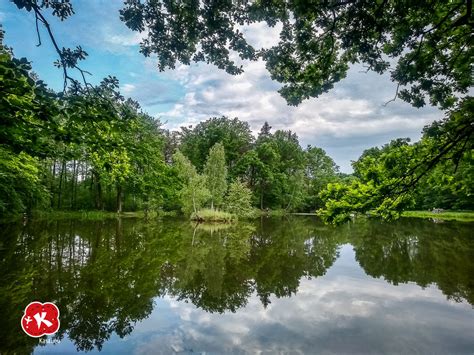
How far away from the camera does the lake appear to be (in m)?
5.77

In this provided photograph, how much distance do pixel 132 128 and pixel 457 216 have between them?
1874 inches

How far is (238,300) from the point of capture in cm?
812

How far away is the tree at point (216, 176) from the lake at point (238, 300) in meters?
24.6

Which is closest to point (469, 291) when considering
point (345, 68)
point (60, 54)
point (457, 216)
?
point (345, 68)

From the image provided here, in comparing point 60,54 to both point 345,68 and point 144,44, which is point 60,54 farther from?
point 345,68

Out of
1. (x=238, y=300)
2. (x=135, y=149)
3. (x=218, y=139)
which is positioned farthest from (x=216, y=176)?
(x=135, y=149)

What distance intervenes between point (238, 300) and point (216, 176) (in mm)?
32225

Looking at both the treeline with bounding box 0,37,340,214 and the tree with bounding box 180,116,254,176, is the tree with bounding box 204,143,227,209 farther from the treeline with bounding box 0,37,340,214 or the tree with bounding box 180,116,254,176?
the tree with bounding box 180,116,254,176

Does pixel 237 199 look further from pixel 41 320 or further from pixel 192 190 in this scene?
pixel 41 320

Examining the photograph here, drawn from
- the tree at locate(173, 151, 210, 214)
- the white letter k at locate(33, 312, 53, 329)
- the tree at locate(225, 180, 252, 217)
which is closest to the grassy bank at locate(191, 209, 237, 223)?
the tree at locate(173, 151, 210, 214)

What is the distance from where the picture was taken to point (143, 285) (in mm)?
9055

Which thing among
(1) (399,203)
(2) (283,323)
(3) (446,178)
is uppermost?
(3) (446,178)

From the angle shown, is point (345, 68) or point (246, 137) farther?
point (246, 137)

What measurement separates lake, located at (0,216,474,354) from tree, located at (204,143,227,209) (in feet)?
80.7
